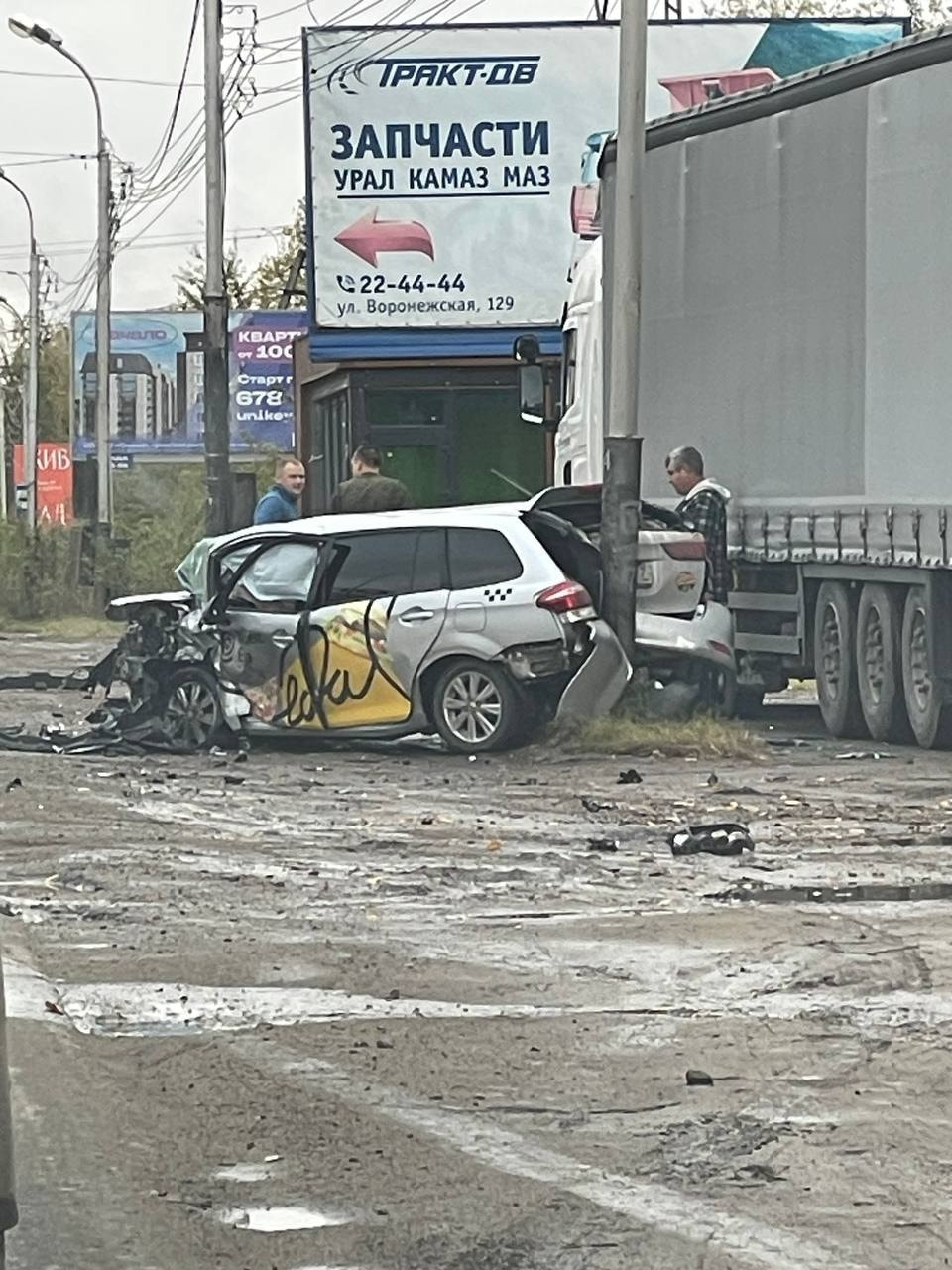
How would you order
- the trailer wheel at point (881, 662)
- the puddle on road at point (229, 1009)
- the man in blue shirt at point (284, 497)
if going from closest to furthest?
1. the puddle on road at point (229, 1009)
2. the trailer wheel at point (881, 662)
3. the man in blue shirt at point (284, 497)

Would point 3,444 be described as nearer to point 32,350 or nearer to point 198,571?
point 32,350

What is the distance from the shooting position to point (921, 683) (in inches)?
661

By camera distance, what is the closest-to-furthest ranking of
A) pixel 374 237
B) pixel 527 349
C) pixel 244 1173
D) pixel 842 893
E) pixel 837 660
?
pixel 244 1173, pixel 842 893, pixel 837 660, pixel 527 349, pixel 374 237

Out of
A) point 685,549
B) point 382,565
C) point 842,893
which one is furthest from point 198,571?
point 842,893

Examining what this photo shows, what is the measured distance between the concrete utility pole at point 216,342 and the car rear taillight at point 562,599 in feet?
39.1

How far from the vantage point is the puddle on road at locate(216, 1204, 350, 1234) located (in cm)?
561

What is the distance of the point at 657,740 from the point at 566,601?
101 centimetres

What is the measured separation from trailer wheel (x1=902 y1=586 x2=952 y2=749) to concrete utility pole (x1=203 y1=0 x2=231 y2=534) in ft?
40.4

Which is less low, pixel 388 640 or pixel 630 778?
pixel 388 640

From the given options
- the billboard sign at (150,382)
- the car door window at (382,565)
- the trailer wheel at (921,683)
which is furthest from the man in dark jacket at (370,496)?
the billboard sign at (150,382)

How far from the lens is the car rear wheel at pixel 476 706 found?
16375 millimetres

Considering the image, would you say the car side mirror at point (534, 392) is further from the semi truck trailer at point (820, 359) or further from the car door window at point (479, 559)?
the car door window at point (479, 559)

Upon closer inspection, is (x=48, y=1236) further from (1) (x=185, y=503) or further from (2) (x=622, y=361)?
(1) (x=185, y=503)

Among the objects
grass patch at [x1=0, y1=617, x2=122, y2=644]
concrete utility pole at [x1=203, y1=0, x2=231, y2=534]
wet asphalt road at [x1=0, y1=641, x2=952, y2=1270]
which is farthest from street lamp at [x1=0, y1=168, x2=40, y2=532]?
wet asphalt road at [x1=0, y1=641, x2=952, y2=1270]
